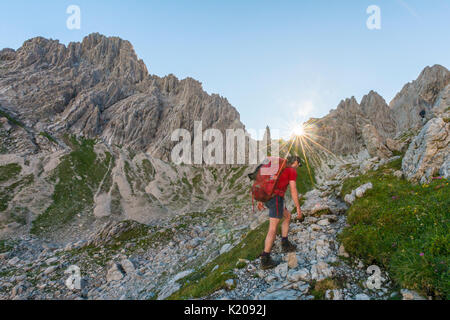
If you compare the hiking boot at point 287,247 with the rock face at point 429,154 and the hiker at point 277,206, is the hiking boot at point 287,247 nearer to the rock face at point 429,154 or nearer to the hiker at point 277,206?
the hiker at point 277,206

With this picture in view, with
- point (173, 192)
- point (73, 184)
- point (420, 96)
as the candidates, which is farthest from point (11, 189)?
point (420, 96)

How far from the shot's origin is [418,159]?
460 inches

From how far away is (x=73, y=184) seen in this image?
7700 cm

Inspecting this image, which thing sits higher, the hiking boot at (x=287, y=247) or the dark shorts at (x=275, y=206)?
the dark shorts at (x=275, y=206)

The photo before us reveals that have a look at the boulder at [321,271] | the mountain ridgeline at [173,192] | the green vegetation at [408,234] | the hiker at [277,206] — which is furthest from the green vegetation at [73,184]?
the green vegetation at [408,234]

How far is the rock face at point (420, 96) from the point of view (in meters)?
116

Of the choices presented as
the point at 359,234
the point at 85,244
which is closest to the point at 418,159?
the point at 359,234

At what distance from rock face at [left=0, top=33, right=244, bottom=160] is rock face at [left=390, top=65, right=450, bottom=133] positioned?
4543 inches

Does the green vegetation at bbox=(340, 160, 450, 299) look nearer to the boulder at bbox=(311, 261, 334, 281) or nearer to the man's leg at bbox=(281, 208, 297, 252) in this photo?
the boulder at bbox=(311, 261, 334, 281)

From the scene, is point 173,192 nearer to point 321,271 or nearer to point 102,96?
point 321,271

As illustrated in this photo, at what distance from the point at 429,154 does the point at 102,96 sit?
167 metres

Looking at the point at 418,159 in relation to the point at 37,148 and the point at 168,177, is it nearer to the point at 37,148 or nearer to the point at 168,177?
the point at 168,177

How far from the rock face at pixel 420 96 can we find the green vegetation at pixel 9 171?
185 metres
